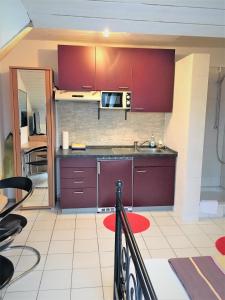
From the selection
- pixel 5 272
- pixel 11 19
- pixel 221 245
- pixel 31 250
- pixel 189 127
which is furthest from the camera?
pixel 189 127

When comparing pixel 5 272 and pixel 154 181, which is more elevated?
pixel 154 181

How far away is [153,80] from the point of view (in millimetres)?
3445

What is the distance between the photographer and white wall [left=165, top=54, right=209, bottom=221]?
294 cm

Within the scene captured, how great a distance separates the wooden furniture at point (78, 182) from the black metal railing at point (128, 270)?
175 centimetres

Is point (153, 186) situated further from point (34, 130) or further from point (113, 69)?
point (34, 130)

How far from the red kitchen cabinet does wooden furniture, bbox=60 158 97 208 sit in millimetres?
616

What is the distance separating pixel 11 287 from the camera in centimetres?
200

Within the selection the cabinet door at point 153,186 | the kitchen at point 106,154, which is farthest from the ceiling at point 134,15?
the cabinet door at point 153,186

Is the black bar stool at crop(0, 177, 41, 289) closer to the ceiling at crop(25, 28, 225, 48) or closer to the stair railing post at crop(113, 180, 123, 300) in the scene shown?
the stair railing post at crop(113, 180, 123, 300)

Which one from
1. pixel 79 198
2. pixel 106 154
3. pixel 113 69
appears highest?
pixel 113 69

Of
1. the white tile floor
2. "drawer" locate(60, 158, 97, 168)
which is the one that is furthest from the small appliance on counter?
the white tile floor

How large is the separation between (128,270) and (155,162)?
90.1 inches

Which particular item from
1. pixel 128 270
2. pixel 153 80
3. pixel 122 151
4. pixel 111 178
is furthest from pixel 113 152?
pixel 128 270

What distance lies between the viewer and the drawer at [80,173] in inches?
130
